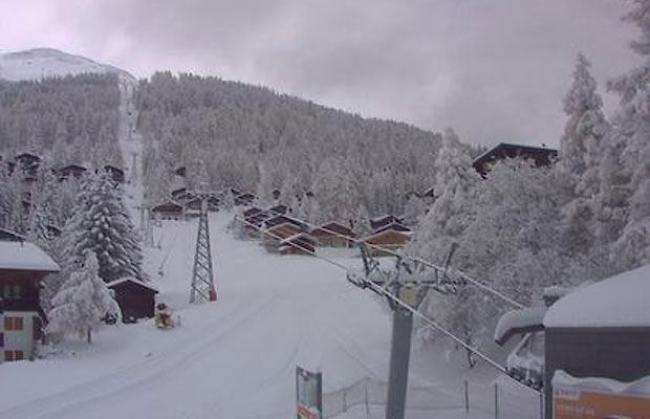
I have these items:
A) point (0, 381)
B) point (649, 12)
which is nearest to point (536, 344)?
point (649, 12)

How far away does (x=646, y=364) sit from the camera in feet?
33.8

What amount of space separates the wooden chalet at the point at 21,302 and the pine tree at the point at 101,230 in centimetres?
593

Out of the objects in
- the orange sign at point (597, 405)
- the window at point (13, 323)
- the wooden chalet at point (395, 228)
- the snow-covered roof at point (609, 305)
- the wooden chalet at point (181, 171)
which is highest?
the wooden chalet at point (181, 171)

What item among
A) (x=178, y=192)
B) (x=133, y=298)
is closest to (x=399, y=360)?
(x=133, y=298)

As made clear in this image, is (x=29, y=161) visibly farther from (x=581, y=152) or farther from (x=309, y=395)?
(x=309, y=395)

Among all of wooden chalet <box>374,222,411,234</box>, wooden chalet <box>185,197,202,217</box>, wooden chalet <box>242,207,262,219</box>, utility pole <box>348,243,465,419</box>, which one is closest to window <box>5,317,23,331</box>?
utility pole <box>348,243,465,419</box>

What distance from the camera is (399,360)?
2319 cm

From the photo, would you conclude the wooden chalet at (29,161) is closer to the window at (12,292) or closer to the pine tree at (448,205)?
the window at (12,292)

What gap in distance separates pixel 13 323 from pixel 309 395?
2964cm

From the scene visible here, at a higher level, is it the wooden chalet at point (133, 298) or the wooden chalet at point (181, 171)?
the wooden chalet at point (181, 171)

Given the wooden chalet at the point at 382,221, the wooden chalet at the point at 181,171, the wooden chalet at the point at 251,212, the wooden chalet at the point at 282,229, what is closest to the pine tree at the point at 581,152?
the wooden chalet at the point at 282,229

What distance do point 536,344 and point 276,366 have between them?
28210mm

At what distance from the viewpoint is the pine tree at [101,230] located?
57188mm

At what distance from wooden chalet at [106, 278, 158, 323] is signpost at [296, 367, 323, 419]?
112 feet
